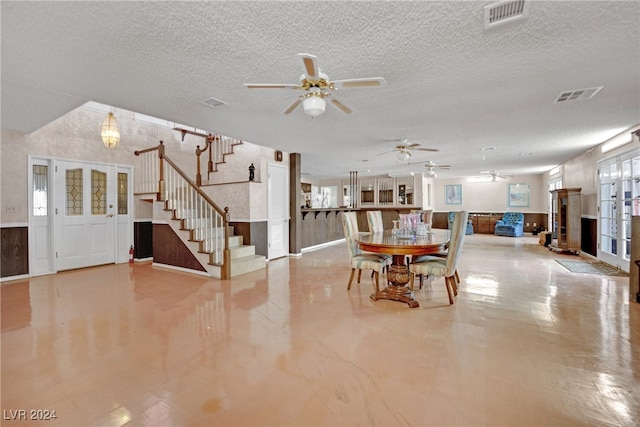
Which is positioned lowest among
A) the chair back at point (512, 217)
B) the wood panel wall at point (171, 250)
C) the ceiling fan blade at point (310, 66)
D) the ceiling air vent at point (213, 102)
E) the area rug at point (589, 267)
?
the area rug at point (589, 267)

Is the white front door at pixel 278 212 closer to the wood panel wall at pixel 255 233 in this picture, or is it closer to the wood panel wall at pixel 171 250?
the wood panel wall at pixel 255 233

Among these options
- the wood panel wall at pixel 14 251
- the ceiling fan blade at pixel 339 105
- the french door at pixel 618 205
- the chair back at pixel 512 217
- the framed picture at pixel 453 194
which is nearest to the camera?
the ceiling fan blade at pixel 339 105

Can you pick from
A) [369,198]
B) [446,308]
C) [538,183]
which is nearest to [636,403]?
[446,308]

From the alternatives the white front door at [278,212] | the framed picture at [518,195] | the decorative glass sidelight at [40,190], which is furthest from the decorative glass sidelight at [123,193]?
the framed picture at [518,195]

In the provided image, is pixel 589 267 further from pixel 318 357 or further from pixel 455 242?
pixel 318 357

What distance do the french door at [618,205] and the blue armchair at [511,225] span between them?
488 centimetres

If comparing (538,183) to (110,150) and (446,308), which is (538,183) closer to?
(446,308)

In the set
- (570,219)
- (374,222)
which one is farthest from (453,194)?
(374,222)

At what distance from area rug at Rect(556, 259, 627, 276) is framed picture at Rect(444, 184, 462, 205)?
704 cm

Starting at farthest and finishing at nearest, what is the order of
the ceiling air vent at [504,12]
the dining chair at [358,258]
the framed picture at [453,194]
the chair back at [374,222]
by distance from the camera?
the framed picture at [453,194]
the chair back at [374,222]
the dining chair at [358,258]
the ceiling air vent at [504,12]

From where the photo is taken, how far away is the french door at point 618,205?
483 centimetres

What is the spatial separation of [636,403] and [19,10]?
445cm

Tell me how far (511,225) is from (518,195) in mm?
1864

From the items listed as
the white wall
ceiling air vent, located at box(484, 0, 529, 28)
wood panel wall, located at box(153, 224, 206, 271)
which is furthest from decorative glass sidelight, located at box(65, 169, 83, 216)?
the white wall
